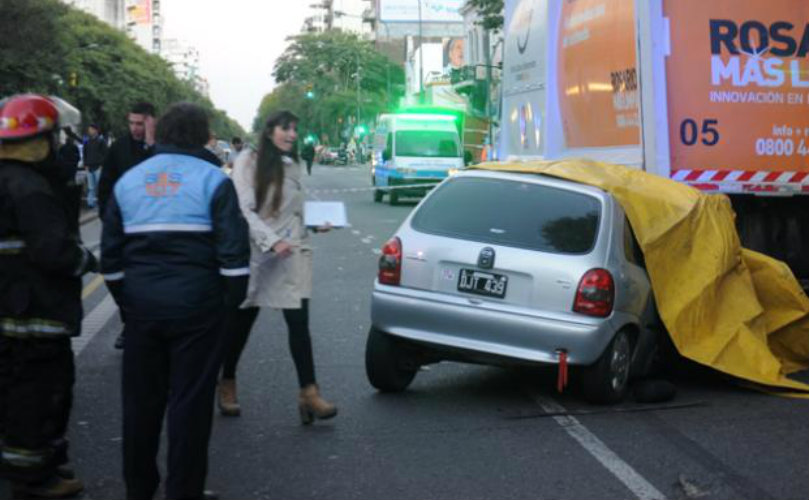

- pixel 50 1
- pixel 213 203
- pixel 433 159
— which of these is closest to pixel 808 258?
pixel 213 203

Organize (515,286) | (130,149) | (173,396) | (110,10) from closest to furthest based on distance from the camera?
(173,396)
(515,286)
(130,149)
(110,10)

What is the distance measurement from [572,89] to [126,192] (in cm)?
803

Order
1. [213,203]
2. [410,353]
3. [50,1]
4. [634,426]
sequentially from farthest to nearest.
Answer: [50,1] → [410,353] → [634,426] → [213,203]

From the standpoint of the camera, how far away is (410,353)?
802 cm

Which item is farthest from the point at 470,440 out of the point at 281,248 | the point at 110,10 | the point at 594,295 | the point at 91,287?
the point at 110,10

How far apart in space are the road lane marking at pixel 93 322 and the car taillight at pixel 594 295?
432 centimetres

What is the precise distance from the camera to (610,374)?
7.54m

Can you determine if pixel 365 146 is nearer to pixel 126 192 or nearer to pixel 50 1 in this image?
pixel 50 1

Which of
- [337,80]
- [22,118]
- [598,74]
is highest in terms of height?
[337,80]

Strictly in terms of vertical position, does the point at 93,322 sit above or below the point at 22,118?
below

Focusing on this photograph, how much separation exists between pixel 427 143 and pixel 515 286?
2627 cm

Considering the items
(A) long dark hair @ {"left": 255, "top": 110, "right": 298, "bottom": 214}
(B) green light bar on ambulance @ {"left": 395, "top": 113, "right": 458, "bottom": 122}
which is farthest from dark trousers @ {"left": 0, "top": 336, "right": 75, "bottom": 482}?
(B) green light bar on ambulance @ {"left": 395, "top": 113, "right": 458, "bottom": 122}

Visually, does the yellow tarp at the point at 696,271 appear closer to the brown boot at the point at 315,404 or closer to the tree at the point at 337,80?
the brown boot at the point at 315,404

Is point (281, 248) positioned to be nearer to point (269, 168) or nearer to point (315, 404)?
point (269, 168)
